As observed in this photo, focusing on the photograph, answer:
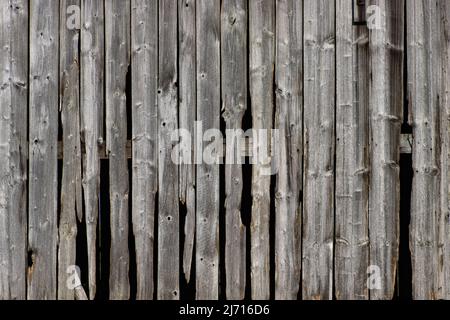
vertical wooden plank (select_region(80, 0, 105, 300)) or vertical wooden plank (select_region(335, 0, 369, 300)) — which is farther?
vertical wooden plank (select_region(80, 0, 105, 300))

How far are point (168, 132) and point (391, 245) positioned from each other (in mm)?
1600

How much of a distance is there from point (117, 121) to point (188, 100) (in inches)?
19.2

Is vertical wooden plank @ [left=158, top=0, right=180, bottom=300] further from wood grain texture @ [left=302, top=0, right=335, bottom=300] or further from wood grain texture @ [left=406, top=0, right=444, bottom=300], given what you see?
wood grain texture @ [left=406, top=0, right=444, bottom=300]

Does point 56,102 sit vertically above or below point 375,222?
above

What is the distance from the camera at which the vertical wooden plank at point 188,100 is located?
366 centimetres

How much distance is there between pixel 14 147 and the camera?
149 inches

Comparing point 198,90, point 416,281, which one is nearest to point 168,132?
point 198,90

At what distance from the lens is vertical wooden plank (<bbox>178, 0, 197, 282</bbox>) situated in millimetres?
3662

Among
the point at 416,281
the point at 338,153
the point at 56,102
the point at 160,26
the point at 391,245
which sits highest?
the point at 160,26

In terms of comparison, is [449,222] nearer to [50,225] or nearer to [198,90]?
[198,90]

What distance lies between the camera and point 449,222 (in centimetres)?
361

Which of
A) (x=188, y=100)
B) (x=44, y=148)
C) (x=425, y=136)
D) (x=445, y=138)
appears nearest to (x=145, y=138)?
(x=188, y=100)

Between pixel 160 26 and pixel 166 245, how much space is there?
1.42 meters

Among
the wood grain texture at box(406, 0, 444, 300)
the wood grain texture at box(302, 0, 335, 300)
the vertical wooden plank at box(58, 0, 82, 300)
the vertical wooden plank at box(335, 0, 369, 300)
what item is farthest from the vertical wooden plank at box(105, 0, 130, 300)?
the wood grain texture at box(406, 0, 444, 300)
